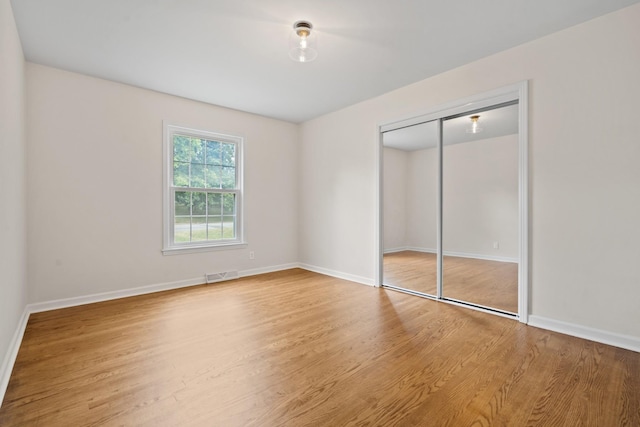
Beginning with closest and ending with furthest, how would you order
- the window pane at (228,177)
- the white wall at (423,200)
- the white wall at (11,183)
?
the white wall at (11,183), the white wall at (423,200), the window pane at (228,177)

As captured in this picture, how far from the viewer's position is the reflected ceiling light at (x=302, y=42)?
256 cm

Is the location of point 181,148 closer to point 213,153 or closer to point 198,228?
point 213,153

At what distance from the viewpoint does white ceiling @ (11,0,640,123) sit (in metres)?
2.32

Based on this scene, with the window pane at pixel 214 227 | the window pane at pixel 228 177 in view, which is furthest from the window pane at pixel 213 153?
the window pane at pixel 214 227

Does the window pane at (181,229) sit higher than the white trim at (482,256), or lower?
higher

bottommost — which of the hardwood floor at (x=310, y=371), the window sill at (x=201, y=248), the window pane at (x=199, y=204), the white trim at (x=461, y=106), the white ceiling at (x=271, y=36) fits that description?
the hardwood floor at (x=310, y=371)

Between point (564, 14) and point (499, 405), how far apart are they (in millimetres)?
3006

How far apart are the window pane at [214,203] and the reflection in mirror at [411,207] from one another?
Result: 2.59 metres

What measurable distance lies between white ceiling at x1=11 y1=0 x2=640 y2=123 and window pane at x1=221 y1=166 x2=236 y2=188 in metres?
1.33

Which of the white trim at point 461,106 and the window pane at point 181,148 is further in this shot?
the window pane at point 181,148

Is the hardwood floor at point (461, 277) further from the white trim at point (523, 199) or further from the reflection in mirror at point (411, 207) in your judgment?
the white trim at point (523, 199)

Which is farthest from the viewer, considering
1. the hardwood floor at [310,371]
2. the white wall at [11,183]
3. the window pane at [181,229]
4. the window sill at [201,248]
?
the window pane at [181,229]

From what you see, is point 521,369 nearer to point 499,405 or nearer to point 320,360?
point 499,405

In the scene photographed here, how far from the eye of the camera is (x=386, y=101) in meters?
4.08
